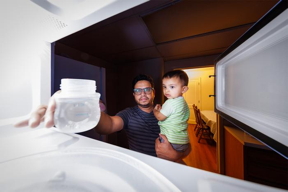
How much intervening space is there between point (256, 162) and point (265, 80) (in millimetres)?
1138

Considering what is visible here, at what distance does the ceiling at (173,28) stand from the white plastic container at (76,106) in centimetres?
74

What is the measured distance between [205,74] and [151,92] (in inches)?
153

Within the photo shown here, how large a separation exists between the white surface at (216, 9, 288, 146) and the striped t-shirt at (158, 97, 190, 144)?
371 mm

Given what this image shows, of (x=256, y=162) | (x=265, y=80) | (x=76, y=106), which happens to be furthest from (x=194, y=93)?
(x=76, y=106)

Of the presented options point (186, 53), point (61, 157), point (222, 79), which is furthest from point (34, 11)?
point (186, 53)

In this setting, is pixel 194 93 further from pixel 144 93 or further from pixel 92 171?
pixel 92 171

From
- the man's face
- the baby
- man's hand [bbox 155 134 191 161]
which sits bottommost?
man's hand [bbox 155 134 191 161]

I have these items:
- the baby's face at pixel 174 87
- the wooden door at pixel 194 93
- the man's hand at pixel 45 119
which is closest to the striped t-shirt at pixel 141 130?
the baby's face at pixel 174 87

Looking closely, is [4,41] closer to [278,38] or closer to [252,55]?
[278,38]

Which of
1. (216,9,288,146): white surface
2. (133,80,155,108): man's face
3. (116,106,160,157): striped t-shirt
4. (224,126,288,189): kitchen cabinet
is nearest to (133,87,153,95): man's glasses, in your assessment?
(133,80,155,108): man's face

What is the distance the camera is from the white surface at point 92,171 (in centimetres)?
23

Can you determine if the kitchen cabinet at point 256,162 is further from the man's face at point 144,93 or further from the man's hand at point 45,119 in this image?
the man's hand at point 45,119

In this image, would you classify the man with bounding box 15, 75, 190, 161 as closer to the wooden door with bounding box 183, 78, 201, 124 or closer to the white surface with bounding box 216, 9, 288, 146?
the white surface with bounding box 216, 9, 288, 146

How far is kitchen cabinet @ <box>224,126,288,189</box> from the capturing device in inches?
38.5
